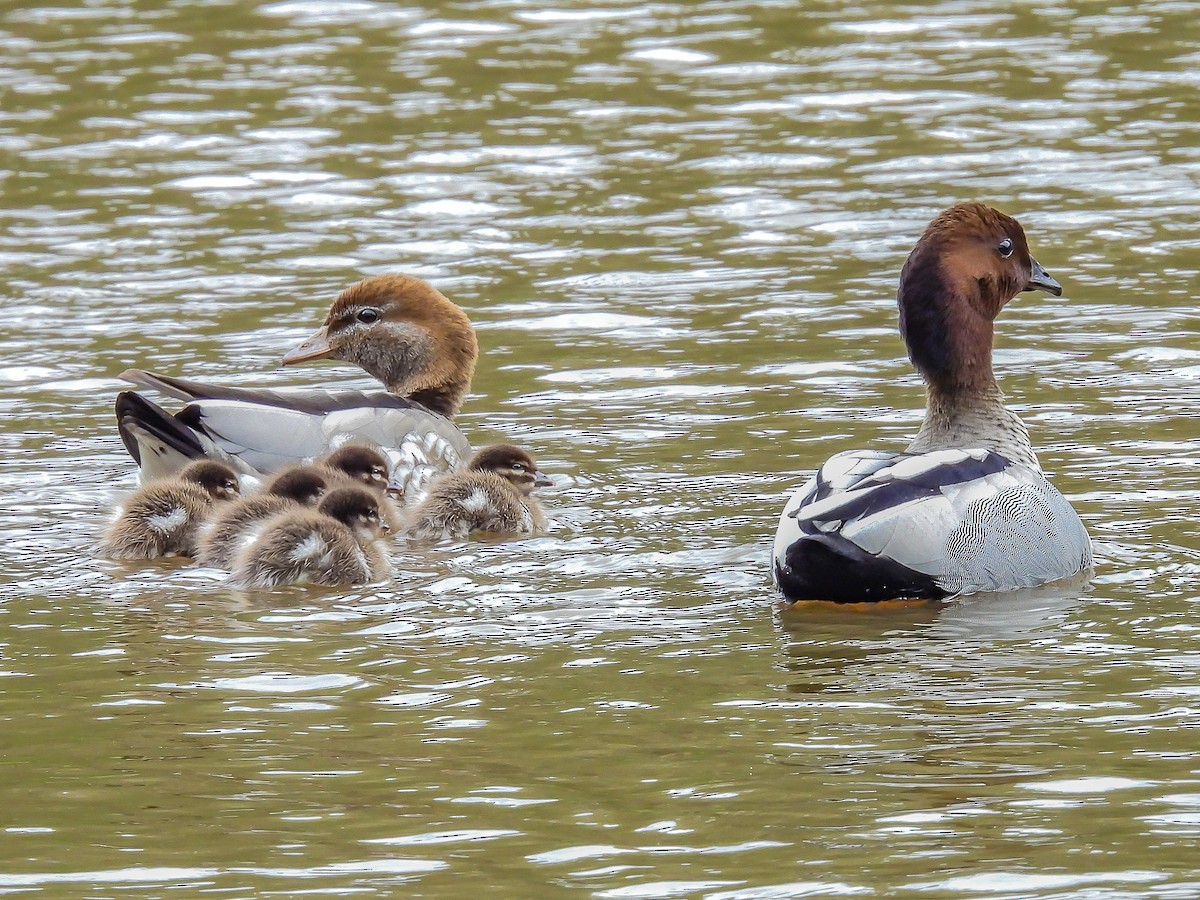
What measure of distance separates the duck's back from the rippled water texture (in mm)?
131

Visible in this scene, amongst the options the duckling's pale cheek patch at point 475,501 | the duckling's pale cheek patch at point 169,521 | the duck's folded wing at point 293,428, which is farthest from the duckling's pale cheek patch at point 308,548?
the duck's folded wing at point 293,428

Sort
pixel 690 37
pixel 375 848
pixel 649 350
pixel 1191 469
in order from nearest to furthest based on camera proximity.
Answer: pixel 375 848
pixel 1191 469
pixel 649 350
pixel 690 37

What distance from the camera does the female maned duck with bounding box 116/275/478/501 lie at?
29.4 ft

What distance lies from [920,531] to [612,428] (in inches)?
122

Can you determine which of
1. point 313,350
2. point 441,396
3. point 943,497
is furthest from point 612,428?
point 943,497

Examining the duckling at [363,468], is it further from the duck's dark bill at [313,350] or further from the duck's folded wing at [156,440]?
the duck's dark bill at [313,350]

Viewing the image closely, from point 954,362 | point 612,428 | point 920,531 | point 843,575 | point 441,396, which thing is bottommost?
point 612,428

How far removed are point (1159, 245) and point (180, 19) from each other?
974 centimetres

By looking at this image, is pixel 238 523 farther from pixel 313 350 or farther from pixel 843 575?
pixel 843 575

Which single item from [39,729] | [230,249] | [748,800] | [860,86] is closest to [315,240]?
[230,249]

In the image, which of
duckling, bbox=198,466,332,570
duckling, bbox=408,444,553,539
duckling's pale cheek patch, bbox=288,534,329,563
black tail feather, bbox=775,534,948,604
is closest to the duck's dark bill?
duckling, bbox=408,444,553,539

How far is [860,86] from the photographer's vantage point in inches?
632

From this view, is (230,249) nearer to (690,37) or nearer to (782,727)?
(690,37)

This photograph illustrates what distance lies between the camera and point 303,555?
7949 mm
